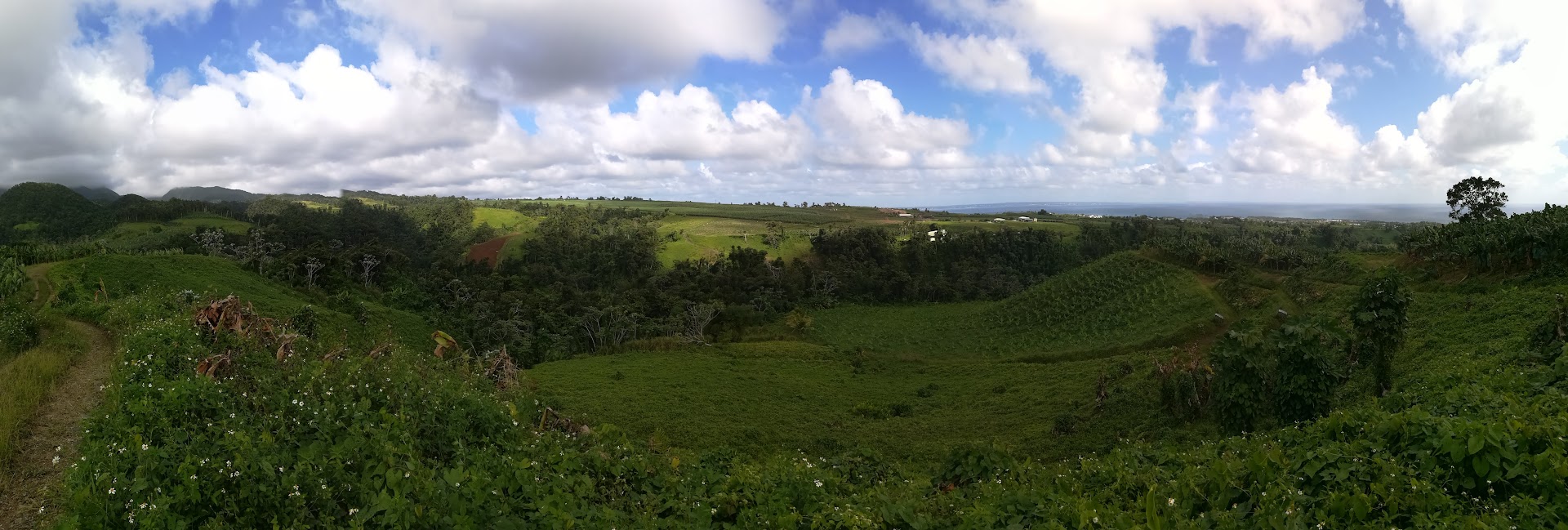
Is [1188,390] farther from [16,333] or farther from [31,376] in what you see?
[16,333]

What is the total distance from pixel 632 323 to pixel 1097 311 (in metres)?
36.0

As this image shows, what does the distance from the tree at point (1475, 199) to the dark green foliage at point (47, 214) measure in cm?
12768

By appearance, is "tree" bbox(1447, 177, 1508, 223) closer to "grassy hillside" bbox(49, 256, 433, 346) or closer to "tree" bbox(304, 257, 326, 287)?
"grassy hillside" bbox(49, 256, 433, 346)

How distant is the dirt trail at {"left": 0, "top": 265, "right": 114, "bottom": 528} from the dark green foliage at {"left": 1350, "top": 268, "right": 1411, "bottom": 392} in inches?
830

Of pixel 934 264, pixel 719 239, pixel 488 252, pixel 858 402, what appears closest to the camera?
pixel 858 402

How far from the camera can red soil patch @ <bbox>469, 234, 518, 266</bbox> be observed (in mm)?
81875

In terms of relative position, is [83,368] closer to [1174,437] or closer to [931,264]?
[1174,437]

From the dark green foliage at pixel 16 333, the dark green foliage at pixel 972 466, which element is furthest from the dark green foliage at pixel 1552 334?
the dark green foliage at pixel 16 333

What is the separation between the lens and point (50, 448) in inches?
284

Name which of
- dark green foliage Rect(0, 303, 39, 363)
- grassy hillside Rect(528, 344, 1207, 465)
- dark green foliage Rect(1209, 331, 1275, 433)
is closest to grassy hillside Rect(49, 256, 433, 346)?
dark green foliage Rect(0, 303, 39, 363)

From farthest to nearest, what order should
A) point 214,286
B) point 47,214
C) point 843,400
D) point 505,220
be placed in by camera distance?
point 505,220, point 47,214, point 214,286, point 843,400

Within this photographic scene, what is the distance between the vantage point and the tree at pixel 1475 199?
3479 cm

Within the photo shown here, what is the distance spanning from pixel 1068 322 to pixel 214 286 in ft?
173

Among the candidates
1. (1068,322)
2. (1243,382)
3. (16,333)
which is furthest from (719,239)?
(1243,382)
